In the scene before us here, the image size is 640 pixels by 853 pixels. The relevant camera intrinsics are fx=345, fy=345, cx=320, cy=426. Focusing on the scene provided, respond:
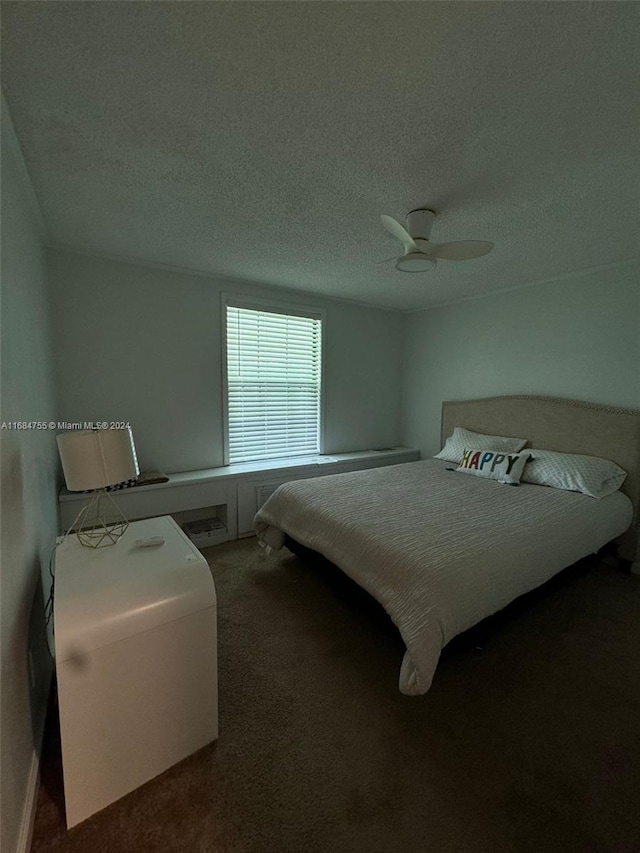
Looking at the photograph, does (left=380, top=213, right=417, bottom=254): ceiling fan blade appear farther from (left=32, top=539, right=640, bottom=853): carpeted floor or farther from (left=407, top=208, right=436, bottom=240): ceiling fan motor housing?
(left=32, top=539, right=640, bottom=853): carpeted floor

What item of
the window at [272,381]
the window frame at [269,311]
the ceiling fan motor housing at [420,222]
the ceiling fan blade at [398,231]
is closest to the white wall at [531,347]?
the window frame at [269,311]

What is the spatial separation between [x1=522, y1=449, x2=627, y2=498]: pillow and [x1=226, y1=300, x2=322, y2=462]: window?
2.31 m

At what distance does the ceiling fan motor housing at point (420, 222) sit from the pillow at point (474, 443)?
2217 millimetres

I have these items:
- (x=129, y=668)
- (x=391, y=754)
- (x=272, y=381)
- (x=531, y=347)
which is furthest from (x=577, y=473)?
(x=129, y=668)

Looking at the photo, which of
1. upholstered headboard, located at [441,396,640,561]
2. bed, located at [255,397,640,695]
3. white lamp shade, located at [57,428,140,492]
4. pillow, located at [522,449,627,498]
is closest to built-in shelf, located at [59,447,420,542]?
bed, located at [255,397,640,695]

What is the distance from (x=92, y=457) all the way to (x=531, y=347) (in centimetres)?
382

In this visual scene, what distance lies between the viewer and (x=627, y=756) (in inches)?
54.6

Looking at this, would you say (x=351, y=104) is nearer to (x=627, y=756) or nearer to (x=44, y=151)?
(x=44, y=151)

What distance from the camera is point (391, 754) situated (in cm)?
138

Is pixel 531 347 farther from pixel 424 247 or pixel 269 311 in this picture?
pixel 269 311

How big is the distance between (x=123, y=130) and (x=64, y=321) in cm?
177

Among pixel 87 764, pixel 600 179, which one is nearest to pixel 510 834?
pixel 87 764

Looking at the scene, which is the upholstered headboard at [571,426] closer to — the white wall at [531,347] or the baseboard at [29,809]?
the white wall at [531,347]

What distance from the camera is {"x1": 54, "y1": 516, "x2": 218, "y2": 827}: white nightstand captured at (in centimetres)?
111
